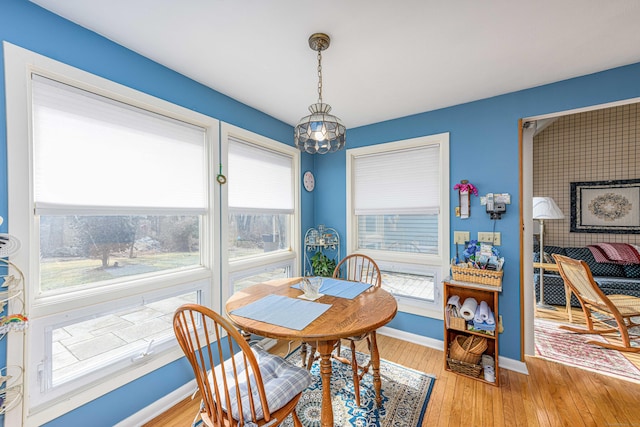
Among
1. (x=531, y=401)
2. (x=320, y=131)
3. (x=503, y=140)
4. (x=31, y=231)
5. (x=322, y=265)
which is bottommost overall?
(x=531, y=401)

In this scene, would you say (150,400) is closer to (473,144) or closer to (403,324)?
(403,324)

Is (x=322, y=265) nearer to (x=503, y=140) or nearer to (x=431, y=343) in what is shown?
(x=431, y=343)

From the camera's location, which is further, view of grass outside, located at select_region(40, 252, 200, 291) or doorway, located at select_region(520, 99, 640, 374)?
doorway, located at select_region(520, 99, 640, 374)

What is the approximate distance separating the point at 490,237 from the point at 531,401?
126cm

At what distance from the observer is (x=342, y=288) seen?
1.92 metres

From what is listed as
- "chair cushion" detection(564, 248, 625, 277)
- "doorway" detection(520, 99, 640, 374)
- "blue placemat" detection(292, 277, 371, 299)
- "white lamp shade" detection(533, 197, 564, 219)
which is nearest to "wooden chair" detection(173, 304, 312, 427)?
"blue placemat" detection(292, 277, 371, 299)

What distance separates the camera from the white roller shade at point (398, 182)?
2678mm

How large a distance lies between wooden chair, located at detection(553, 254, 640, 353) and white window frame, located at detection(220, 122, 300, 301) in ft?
9.23

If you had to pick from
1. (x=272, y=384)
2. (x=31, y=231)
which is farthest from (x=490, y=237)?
(x=31, y=231)

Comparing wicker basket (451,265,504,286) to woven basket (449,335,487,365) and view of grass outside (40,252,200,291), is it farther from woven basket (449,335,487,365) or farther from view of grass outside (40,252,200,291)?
view of grass outside (40,252,200,291)

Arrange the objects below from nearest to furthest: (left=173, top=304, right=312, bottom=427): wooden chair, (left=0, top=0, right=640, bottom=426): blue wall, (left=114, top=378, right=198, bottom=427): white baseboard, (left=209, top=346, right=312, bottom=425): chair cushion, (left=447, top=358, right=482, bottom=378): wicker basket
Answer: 1. (left=173, top=304, right=312, bottom=427): wooden chair
2. (left=209, top=346, right=312, bottom=425): chair cushion
3. (left=0, top=0, right=640, bottom=426): blue wall
4. (left=114, top=378, right=198, bottom=427): white baseboard
5. (left=447, top=358, right=482, bottom=378): wicker basket

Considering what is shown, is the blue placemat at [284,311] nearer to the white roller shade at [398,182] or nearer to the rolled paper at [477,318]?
the rolled paper at [477,318]

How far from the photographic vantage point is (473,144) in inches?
95.5

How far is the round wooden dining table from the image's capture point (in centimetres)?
119
